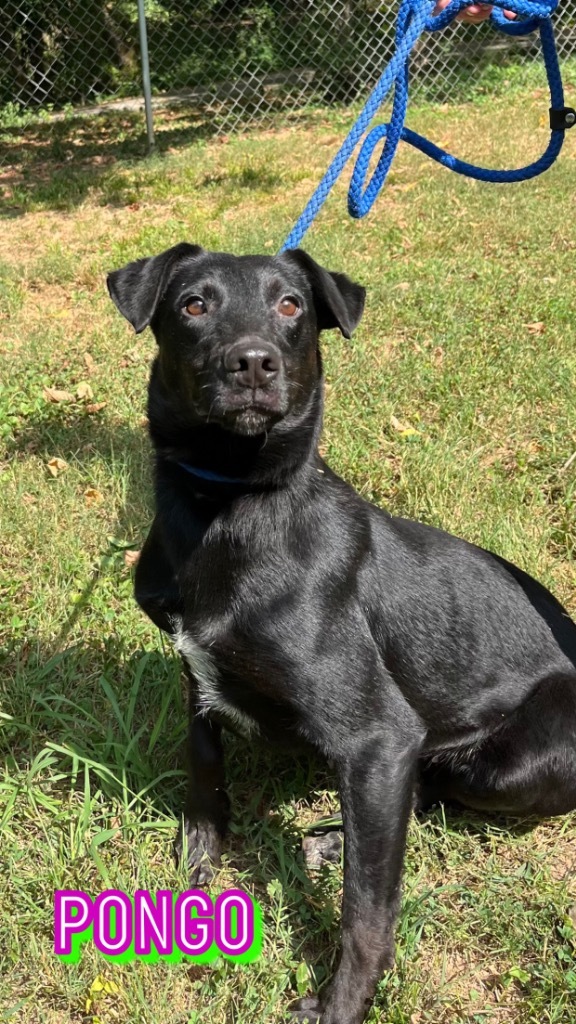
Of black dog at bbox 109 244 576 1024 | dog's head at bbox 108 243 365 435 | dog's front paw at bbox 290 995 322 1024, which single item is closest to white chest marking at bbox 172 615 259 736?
black dog at bbox 109 244 576 1024

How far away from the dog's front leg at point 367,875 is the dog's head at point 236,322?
928mm

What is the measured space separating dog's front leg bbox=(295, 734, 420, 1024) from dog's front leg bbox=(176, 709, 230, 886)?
0.54 m

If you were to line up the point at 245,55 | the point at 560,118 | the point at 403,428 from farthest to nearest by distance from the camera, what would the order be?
1. the point at 245,55
2. the point at 403,428
3. the point at 560,118

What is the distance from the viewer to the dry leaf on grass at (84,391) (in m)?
4.97

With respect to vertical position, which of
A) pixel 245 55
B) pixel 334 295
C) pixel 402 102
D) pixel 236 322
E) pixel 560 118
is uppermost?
pixel 560 118

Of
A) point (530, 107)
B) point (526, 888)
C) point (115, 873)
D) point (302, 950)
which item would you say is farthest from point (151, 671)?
point (530, 107)

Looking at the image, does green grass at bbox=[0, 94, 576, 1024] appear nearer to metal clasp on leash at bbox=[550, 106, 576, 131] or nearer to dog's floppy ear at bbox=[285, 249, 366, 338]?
dog's floppy ear at bbox=[285, 249, 366, 338]

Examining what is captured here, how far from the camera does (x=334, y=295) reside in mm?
2533

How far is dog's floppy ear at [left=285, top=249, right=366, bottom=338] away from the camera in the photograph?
99.3 inches

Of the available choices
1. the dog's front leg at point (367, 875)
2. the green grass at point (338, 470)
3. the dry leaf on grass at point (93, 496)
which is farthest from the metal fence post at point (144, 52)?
the dog's front leg at point (367, 875)

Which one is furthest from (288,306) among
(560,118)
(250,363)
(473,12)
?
(473,12)

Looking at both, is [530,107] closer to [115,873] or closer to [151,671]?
[151,671]

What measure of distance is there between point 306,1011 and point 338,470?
2.49 metres

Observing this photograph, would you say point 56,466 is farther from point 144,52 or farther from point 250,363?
point 144,52
